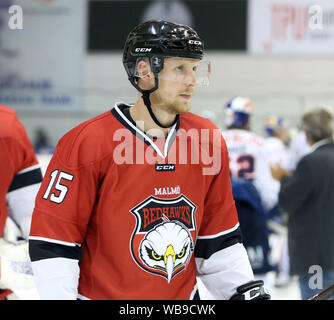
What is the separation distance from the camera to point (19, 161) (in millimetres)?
1922

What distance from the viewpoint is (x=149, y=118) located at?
5.18 feet

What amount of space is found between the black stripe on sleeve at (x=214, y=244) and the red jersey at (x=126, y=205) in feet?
0.26

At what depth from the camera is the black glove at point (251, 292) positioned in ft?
5.39

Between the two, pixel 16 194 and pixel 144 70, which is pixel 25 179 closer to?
pixel 16 194

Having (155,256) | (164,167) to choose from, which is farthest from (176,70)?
(155,256)

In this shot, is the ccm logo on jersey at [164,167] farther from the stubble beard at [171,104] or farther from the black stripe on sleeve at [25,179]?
the black stripe on sleeve at [25,179]

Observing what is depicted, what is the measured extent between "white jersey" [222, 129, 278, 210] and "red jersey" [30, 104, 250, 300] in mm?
2006

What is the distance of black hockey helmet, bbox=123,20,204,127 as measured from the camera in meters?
1.56

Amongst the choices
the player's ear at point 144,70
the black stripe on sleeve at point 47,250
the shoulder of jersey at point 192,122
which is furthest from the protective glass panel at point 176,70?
the black stripe on sleeve at point 47,250

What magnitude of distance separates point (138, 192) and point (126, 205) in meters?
0.04

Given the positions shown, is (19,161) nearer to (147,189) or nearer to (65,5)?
(147,189)
